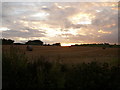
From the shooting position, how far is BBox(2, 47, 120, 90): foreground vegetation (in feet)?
22.1

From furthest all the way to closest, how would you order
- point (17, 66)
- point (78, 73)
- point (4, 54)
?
point (4, 54) < point (17, 66) < point (78, 73)

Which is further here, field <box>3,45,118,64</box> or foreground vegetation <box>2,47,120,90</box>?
field <box>3,45,118,64</box>

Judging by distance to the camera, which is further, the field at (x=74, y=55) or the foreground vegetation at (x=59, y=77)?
the field at (x=74, y=55)

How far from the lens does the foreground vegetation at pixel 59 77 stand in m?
6.74

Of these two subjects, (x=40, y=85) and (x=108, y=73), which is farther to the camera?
(x=108, y=73)

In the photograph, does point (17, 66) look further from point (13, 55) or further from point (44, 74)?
point (44, 74)

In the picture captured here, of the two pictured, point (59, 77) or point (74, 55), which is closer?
point (59, 77)

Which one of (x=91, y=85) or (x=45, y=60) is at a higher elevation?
(x=45, y=60)

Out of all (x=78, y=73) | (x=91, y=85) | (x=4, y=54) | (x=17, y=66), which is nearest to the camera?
(x=91, y=85)

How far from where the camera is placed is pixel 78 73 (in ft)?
23.6

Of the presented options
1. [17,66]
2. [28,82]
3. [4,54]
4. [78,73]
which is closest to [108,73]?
[78,73]

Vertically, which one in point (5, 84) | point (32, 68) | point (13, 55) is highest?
point (13, 55)

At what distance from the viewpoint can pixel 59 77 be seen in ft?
22.1

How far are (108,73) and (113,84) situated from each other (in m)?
0.51
